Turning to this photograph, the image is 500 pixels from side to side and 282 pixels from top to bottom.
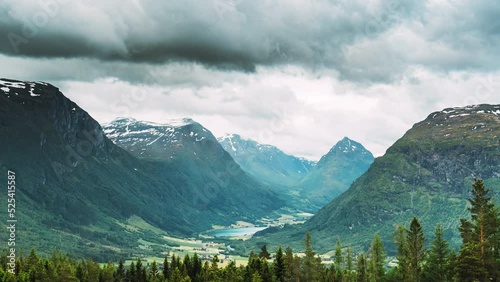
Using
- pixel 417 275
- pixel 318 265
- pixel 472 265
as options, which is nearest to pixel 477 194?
pixel 472 265

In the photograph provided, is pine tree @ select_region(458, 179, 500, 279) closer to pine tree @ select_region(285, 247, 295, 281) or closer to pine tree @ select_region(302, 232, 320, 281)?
pine tree @ select_region(302, 232, 320, 281)

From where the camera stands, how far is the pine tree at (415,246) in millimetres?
123062

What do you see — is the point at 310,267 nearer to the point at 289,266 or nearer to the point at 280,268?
the point at 289,266

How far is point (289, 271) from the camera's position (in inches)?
7141

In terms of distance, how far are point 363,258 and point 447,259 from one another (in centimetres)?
6692

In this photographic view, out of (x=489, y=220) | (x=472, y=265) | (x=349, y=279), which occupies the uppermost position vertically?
(x=489, y=220)

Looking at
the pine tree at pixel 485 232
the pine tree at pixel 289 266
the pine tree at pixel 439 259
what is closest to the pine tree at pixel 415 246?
the pine tree at pixel 439 259

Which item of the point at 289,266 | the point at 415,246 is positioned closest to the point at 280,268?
the point at 289,266

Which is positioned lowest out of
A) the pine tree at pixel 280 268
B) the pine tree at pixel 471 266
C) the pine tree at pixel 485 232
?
the pine tree at pixel 280 268

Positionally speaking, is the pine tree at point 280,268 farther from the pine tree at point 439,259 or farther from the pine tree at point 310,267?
the pine tree at point 439,259

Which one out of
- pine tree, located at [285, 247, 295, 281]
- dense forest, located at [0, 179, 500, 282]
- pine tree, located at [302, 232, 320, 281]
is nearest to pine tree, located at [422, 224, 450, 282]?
dense forest, located at [0, 179, 500, 282]

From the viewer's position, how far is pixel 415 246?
4892 inches

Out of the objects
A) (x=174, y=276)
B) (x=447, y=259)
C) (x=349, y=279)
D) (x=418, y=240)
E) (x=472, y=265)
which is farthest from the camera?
(x=349, y=279)

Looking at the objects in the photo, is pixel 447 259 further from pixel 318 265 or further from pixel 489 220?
pixel 318 265
